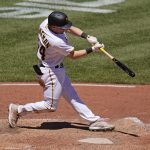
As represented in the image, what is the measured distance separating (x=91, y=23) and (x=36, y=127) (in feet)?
32.9

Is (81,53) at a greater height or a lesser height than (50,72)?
greater

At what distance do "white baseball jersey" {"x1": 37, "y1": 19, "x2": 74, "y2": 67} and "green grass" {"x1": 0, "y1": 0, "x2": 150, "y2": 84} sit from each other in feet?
14.6

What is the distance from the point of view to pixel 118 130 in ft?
31.7

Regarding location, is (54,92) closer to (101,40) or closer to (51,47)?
(51,47)

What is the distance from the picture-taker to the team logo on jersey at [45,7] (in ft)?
67.7

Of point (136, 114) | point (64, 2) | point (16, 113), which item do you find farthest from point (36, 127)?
point (64, 2)

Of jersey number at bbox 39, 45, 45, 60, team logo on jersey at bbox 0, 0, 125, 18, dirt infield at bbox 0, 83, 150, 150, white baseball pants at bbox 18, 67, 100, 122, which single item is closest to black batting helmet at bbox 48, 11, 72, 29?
jersey number at bbox 39, 45, 45, 60

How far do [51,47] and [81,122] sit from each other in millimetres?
1760

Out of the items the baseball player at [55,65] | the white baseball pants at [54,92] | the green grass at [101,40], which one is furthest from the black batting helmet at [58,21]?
the green grass at [101,40]

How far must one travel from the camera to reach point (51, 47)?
30.0 ft

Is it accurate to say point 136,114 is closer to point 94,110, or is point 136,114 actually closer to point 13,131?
point 94,110

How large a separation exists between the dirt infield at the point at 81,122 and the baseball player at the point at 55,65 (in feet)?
0.91

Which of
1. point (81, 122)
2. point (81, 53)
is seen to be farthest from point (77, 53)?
point (81, 122)

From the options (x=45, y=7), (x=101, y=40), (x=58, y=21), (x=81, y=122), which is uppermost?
(x=58, y=21)
